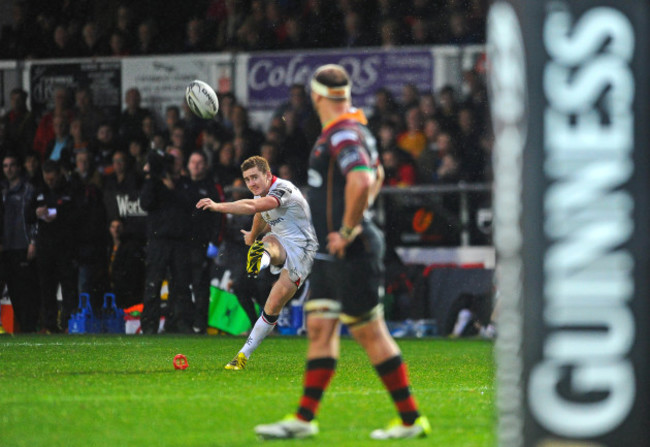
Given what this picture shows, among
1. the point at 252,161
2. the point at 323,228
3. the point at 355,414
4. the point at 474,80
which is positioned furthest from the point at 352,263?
the point at 474,80

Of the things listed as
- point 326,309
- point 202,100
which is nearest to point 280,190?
point 202,100

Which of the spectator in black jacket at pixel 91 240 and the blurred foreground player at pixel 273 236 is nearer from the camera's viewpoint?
the blurred foreground player at pixel 273 236

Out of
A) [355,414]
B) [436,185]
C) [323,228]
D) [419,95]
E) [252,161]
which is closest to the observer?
[323,228]

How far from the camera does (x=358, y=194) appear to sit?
7535 millimetres

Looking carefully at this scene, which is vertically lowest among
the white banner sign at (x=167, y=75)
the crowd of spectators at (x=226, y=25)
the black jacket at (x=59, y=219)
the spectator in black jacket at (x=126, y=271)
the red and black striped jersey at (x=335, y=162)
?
the spectator in black jacket at (x=126, y=271)

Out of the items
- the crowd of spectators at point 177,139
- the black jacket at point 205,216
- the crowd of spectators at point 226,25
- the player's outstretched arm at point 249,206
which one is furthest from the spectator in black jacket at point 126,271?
the player's outstretched arm at point 249,206

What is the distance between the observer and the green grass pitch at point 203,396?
777 centimetres

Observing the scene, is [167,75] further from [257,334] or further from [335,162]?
[335,162]

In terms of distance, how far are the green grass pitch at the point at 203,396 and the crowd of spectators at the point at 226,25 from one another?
7232 mm

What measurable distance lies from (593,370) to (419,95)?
1569cm

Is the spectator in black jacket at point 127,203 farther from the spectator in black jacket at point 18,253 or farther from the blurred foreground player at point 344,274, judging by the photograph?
Answer: the blurred foreground player at point 344,274

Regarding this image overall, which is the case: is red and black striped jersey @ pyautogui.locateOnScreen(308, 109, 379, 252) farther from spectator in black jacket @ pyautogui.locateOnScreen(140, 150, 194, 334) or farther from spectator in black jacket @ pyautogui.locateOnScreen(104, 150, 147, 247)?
spectator in black jacket @ pyautogui.locateOnScreen(104, 150, 147, 247)

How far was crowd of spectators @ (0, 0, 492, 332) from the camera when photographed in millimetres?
Result: 19500

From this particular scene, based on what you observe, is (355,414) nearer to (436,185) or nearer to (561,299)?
(561,299)
